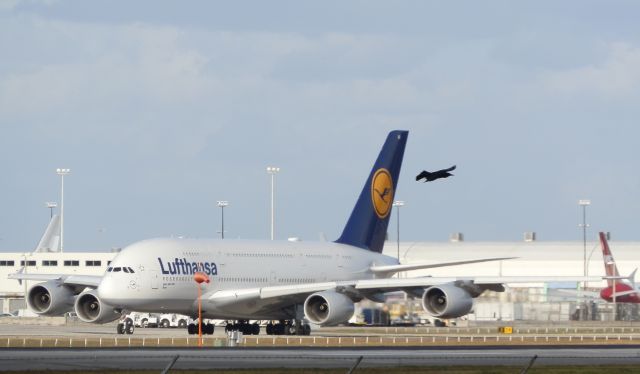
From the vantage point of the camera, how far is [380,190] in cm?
8288

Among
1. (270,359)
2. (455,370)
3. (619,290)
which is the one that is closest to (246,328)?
(270,359)

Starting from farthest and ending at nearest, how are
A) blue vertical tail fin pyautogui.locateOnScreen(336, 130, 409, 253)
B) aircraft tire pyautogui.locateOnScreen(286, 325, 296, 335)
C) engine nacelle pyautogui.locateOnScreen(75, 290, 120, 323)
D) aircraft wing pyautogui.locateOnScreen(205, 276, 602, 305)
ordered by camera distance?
blue vertical tail fin pyautogui.locateOnScreen(336, 130, 409, 253) < aircraft tire pyautogui.locateOnScreen(286, 325, 296, 335) < engine nacelle pyautogui.locateOnScreen(75, 290, 120, 323) < aircraft wing pyautogui.locateOnScreen(205, 276, 602, 305)

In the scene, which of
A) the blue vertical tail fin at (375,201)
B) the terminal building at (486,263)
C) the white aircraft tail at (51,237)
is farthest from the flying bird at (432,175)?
the white aircraft tail at (51,237)

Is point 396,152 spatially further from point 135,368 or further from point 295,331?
point 135,368

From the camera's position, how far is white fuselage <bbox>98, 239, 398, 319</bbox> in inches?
2766

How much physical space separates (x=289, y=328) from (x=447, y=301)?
1044 cm

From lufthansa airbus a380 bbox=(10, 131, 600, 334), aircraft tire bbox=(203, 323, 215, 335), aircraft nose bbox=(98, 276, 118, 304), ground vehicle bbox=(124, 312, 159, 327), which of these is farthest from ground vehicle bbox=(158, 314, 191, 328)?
aircraft nose bbox=(98, 276, 118, 304)

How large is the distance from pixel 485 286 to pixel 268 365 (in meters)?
33.4

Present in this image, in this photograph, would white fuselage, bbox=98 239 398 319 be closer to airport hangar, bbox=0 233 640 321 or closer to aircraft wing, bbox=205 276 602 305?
aircraft wing, bbox=205 276 602 305

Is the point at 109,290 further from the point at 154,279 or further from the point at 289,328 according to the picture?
the point at 289,328

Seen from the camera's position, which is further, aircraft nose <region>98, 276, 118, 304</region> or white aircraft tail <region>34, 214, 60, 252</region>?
white aircraft tail <region>34, 214, 60, 252</region>

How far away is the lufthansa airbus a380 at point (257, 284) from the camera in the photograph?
232 ft

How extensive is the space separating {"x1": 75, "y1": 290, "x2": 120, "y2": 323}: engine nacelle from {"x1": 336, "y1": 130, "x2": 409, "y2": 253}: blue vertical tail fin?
15.9 m

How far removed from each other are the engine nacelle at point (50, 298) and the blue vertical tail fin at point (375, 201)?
17.2 metres
